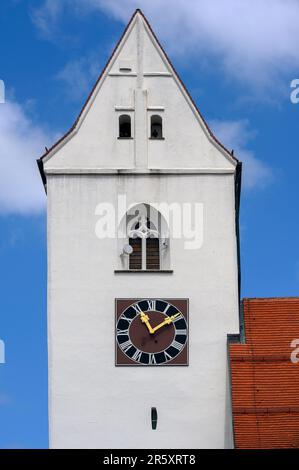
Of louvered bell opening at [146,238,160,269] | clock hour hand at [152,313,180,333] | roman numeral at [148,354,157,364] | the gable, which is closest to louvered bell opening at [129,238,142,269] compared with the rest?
louvered bell opening at [146,238,160,269]

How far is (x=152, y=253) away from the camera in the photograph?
4006 cm

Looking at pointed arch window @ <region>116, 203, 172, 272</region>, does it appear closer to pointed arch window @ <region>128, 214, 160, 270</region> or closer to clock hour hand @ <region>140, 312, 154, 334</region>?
pointed arch window @ <region>128, 214, 160, 270</region>

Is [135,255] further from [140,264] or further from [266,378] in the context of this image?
[266,378]

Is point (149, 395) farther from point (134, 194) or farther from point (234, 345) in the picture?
point (134, 194)

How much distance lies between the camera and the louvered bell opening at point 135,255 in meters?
39.9

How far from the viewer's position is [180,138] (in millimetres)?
40719

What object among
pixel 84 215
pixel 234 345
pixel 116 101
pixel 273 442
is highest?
pixel 116 101

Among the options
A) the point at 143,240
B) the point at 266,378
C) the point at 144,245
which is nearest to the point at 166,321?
the point at 144,245

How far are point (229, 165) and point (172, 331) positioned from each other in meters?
4.15

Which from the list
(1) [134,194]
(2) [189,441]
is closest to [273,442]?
(2) [189,441]

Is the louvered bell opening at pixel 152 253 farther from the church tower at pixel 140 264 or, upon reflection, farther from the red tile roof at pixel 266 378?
the red tile roof at pixel 266 378

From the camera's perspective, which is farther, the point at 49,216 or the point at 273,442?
the point at 49,216

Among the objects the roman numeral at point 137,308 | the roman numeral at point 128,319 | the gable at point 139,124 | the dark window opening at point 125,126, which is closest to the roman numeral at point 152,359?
the roman numeral at point 128,319

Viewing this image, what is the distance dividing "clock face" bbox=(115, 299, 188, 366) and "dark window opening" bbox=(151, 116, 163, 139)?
4.10m
